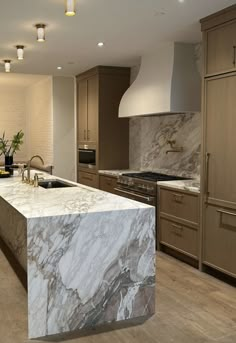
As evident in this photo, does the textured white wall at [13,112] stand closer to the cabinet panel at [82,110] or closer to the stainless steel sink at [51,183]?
the cabinet panel at [82,110]

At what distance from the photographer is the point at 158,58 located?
5.32 meters

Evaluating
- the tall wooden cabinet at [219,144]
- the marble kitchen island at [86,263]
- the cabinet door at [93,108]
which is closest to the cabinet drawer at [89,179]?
the cabinet door at [93,108]

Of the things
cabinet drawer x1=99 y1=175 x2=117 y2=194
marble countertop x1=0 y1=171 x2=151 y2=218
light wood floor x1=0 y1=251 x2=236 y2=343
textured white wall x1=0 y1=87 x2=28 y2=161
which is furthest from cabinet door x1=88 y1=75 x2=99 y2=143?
textured white wall x1=0 y1=87 x2=28 y2=161

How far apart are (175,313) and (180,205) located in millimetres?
1522

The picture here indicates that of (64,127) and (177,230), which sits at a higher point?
(64,127)

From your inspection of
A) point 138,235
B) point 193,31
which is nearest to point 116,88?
point 193,31

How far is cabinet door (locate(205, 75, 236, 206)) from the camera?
378 cm

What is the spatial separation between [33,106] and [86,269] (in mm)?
7374

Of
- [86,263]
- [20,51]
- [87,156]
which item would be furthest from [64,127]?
[86,263]

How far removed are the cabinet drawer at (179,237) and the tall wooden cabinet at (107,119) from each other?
210 cm

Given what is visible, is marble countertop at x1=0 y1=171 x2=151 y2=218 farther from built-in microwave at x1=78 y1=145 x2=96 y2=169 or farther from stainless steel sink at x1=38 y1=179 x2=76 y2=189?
built-in microwave at x1=78 y1=145 x2=96 y2=169

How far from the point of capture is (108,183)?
6395mm

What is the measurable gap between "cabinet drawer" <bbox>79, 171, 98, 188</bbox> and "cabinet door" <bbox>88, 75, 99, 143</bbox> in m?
0.60

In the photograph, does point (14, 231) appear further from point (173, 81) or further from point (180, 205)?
point (173, 81)
